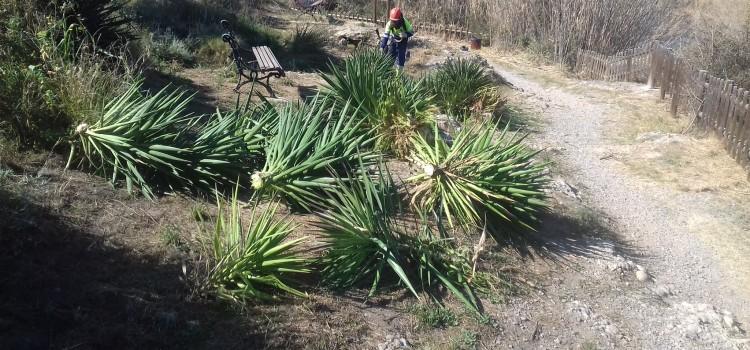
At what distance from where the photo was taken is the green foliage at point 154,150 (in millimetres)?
5316

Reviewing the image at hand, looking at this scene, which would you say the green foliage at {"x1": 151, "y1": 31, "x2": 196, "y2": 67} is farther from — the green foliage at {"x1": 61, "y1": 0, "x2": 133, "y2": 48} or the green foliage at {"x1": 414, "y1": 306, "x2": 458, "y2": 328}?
the green foliage at {"x1": 414, "y1": 306, "x2": 458, "y2": 328}

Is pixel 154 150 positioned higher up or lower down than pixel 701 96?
higher up

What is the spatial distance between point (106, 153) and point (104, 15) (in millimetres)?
3208

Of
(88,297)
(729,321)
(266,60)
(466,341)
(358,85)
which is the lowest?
Result: (729,321)

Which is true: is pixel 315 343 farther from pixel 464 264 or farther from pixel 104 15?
pixel 104 15

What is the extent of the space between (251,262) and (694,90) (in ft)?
30.6

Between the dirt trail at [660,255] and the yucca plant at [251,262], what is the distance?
228 centimetres

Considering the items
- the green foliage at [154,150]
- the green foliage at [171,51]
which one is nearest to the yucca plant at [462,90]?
the green foliage at [171,51]

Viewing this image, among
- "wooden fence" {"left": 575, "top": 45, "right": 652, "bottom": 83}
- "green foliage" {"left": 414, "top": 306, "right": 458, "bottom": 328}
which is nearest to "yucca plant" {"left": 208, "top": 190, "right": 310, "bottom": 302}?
"green foliage" {"left": 414, "top": 306, "right": 458, "bottom": 328}

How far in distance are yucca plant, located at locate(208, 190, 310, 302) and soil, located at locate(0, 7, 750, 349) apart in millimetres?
106

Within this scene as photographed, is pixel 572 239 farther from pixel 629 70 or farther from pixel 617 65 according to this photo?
pixel 617 65

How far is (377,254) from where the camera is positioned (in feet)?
16.3

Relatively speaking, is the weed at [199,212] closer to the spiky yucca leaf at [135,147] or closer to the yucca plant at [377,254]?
the spiky yucca leaf at [135,147]

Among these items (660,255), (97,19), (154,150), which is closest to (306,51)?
(97,19)
